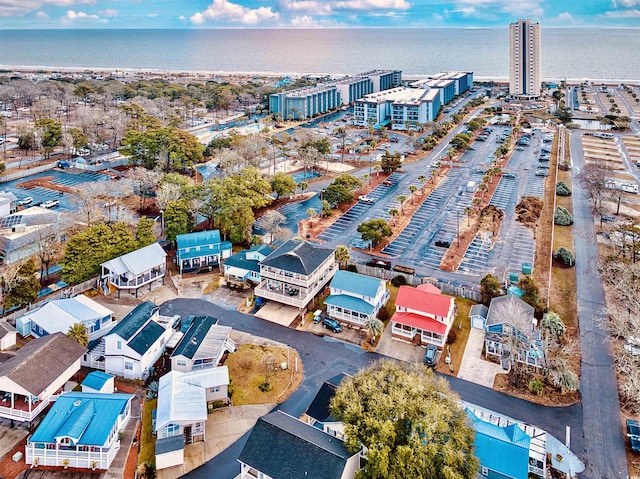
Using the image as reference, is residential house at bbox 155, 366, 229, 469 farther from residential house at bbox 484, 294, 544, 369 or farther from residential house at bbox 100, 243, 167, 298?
residential house at bbox 484, 294, 544, 369

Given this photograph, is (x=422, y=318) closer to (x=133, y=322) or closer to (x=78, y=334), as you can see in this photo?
(x=133, y=322)

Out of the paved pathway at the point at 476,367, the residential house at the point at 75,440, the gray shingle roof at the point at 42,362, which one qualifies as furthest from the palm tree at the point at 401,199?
the residential house at the point at 75,440

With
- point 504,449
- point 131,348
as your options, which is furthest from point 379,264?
point 131,348

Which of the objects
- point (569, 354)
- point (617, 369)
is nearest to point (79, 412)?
point (569, 354)

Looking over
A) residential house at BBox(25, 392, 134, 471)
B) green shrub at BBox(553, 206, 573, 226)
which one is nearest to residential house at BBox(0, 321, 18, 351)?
residential house at BBox(25, 392, 134, 471)

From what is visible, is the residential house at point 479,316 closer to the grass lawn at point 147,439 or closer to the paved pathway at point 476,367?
the paved pathway at point 476,367
